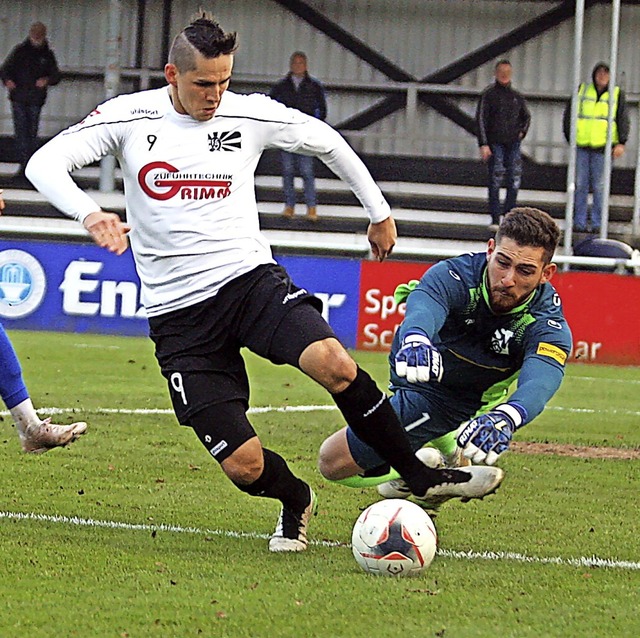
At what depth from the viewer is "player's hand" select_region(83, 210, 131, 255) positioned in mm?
5184

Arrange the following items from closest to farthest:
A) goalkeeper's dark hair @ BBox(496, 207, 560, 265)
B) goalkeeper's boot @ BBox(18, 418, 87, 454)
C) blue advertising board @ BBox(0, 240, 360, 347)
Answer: goalkeeper's dark hair @ BBox(496, 207, 560, 265) < goalkeeper's boot @ BBox(18, 418, 87, 454) < blue advertising board @ BBox(0, 240, 360, 347)

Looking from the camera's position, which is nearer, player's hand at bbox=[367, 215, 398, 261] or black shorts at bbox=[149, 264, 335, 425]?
black shorts at bbox=[149, 264, 335, 425]

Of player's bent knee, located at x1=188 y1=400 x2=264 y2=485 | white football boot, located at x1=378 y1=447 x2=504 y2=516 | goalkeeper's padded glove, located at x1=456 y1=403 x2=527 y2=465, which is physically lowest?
white football boot, located at x1=378 y1=447 x2=504 y2=516

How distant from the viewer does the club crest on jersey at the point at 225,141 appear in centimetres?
571

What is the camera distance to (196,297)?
18.6 feet

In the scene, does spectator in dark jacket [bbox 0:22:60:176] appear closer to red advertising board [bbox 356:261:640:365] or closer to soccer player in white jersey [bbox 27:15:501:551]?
red advertising board [bbox 356:261:640:365]

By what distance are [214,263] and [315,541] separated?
1.24 meters

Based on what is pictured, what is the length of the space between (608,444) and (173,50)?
201 inches

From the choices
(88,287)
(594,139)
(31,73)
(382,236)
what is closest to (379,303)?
(88,287)

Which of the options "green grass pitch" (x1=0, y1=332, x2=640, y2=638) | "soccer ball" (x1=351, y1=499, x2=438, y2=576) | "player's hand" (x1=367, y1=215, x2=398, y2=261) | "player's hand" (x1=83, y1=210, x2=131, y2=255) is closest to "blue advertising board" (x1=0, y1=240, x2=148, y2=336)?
"green grass pitch" (x1=0, y1=332, x2=640, y2=638)

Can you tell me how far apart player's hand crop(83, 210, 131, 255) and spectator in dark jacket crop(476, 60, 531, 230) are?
1453 cm

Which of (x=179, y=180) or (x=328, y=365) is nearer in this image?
(x=328, y=365)

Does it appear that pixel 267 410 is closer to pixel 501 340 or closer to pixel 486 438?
pixel 501 340

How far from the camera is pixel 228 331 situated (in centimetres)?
566
